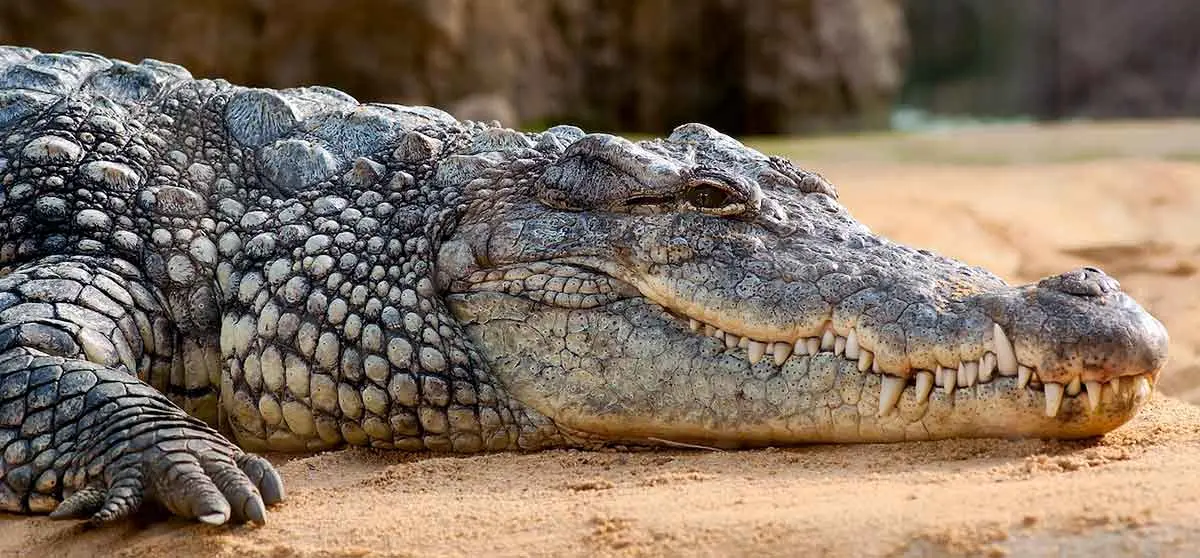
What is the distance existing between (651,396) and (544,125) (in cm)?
1129

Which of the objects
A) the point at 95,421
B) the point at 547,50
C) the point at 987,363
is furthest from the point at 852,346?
the point at 547,50

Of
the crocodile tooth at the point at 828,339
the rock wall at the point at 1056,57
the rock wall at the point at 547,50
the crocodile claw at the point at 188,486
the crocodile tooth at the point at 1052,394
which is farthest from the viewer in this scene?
the rock wall at the point at 1056,57

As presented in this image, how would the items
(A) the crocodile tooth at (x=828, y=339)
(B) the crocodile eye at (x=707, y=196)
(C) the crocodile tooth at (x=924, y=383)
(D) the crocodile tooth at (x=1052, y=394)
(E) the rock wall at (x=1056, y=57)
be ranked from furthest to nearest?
1. (E) the rock wall at (x=1056, y=57)
2. (B) the crocodile eye at (x=707, y=196)
3. (A) the crocodile tooth at (x=828, y=339)
4. (C) the crocodile tooth at (x=924, y=383)
5. (D) the crocodile tooth at (x=1052, y=394)

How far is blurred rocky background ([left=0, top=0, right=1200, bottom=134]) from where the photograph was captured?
1234cm

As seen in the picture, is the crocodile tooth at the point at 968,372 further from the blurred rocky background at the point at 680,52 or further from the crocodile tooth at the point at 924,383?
the blurred rocky background at the point at 680,52

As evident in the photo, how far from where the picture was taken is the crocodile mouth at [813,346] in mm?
3014

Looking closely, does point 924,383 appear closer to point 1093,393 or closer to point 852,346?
point 852,346

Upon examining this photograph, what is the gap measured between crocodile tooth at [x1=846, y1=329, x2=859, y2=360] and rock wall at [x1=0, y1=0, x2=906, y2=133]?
9995 mm

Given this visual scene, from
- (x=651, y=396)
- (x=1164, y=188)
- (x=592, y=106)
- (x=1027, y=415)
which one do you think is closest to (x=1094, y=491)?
(x=1027, y=415)

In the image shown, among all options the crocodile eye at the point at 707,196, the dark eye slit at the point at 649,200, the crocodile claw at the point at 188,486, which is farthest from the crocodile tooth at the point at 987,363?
the crocodile claw at the point at 188,486

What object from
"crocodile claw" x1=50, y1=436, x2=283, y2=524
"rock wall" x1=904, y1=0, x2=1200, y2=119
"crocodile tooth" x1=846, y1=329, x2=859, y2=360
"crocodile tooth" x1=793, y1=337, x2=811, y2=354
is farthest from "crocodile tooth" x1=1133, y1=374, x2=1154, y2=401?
"rock wall" x1=904, y1=0, x2=1200, y2=119

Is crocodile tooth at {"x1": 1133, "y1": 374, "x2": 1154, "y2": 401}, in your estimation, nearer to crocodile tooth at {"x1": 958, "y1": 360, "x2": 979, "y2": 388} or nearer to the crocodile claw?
crocodile tooth at {"x1": 958, "y1": 360, "x2": 979, "y2": 388}

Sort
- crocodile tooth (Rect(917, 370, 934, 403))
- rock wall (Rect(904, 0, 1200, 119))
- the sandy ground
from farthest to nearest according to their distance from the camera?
rock wall (Rect(904, 0, 1200, 119)) < crocodile tooth (Rect(917, 370, 934, 403)) < the sandy ground

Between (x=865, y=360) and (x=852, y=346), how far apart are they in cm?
5
